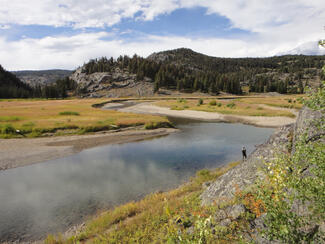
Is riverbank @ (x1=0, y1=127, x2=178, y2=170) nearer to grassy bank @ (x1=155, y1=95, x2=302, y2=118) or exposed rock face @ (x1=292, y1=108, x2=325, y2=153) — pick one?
exposed rock face @ (x1=292, y1=108, x2=325, y2=153)

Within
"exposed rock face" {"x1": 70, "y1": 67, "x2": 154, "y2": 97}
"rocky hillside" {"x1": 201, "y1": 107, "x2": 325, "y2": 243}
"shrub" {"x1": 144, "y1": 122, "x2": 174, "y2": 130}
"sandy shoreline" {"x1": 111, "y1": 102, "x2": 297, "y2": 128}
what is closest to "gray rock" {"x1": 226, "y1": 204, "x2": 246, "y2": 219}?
"rocky hillside" {"x1": 201, "y1": 107, "x2": 325, "y2": 243}

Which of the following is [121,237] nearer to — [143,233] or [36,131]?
[143,233]

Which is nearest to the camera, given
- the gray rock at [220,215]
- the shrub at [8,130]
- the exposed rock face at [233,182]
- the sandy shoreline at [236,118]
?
the gray rock at [220,215]

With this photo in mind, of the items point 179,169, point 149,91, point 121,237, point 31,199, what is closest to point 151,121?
point 179,169

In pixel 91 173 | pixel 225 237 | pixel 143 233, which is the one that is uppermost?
pixel 225 237

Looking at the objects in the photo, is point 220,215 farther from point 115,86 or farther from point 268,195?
point 115,86

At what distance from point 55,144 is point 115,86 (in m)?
158

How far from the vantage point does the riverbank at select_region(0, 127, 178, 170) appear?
28281mm

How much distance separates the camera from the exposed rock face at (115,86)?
571ft

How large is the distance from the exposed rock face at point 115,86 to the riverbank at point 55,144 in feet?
418

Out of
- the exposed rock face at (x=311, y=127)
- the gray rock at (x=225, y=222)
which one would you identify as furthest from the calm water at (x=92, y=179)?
the exposed rock face at (x=311, y=127)

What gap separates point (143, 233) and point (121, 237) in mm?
1176

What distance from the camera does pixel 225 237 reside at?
7977 mm

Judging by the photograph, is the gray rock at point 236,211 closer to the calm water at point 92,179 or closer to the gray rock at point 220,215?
the gray rock at point 220,215
